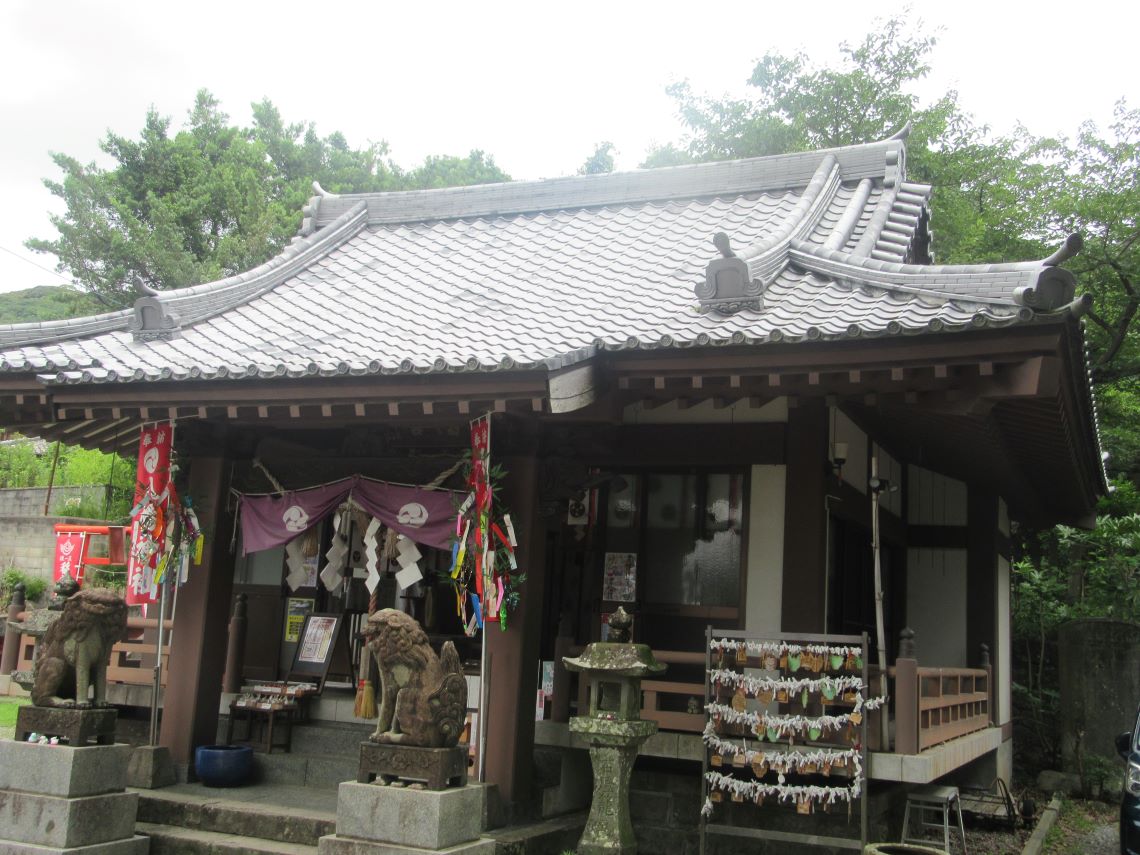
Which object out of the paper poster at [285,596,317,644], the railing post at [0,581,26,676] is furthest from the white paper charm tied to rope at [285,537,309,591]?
the railing post at [0,581,26,676]

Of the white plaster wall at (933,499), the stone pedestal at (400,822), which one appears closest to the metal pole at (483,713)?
the stone pedestal at (400,822)

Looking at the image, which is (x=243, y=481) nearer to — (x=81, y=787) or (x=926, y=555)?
→ (x=81, y=787)

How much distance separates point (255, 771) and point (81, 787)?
6.74 feet

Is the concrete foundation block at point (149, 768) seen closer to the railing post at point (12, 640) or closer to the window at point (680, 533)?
the window at point (680, 533)

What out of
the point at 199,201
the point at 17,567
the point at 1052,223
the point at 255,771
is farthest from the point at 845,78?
the point at 17,567

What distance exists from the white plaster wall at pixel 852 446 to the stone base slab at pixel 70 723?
268 inches

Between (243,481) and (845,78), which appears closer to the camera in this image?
(243,481)

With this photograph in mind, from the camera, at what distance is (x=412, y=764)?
278 inches

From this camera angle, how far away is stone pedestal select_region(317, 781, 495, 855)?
678 centimetres

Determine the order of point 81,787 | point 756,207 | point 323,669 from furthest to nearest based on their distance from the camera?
point 756,207 < point 323,669 < point 81,787

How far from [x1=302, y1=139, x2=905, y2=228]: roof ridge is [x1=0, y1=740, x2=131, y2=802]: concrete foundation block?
9.10m

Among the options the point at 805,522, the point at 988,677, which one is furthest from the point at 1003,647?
the point at 805,522

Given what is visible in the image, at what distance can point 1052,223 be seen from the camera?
20.2 meters

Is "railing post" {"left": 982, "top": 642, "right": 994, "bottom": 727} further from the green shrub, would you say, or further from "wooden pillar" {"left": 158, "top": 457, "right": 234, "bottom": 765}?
the green shrub
